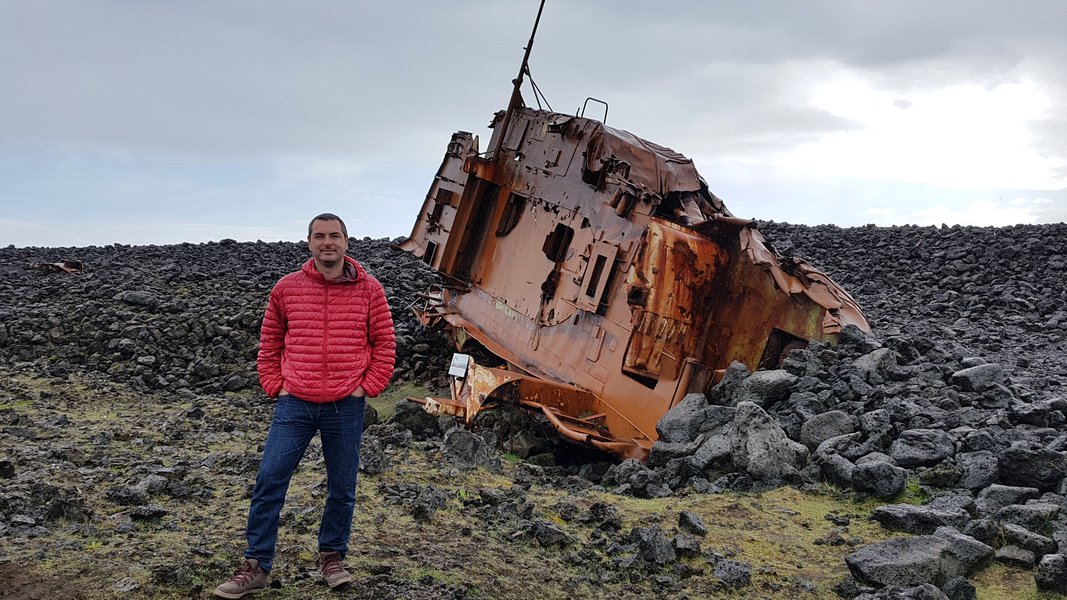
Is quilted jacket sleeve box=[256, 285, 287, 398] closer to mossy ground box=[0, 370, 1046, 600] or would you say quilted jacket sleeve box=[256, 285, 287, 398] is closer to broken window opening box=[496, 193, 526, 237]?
mossy ground box=[0, 370, 1046, 600]

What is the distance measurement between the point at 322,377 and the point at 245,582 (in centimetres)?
92

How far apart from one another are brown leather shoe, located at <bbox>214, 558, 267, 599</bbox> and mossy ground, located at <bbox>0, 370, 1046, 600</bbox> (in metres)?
0.07

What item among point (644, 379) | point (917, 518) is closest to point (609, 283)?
point (644, 379)

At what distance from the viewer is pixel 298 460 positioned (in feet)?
12.2

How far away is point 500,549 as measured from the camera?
446 cm

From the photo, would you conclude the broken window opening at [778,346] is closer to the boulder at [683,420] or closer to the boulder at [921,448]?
the boulder at [683,420]

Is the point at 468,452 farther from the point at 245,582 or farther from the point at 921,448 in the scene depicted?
the point at 921,448

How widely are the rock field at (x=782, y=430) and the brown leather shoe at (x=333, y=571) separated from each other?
30 centimetres

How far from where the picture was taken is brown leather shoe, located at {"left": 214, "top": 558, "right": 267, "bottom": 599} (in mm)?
3543

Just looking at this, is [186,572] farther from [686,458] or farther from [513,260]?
[513,260]

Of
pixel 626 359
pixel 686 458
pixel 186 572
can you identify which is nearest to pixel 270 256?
pixel 626 359

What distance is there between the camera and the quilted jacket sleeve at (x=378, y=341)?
12.5 feet

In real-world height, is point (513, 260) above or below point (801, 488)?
above

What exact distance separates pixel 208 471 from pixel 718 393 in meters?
4.01
